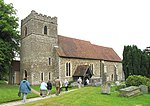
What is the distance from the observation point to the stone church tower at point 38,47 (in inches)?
1320

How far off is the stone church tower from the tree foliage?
15.0m

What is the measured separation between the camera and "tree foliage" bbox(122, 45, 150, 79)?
2338 centimetres

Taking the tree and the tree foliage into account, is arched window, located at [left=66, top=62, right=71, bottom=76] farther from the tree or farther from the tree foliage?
the tree foliage

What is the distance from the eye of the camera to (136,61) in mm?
23328

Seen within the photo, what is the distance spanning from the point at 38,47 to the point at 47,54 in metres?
2.14

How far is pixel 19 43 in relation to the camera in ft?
119

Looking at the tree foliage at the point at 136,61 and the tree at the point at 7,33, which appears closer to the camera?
the tree foliage at the point at 136,61

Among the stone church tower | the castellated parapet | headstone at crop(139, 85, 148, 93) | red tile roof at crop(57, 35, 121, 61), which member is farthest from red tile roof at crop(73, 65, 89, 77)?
headstone at crop(139, 85, 148, 93)

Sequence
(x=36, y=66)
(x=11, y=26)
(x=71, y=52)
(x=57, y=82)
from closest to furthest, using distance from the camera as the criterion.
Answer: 1. (x=57, y=82)
2. (x=11, y=26)
3. (x=36, y=66)
4. (x=71, y=52)

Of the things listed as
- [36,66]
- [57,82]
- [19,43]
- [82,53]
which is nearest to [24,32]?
[19,43]

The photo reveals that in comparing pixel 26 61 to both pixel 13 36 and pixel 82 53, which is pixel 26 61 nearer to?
pixel 13 36

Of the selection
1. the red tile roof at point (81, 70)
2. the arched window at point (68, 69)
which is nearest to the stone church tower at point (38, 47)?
the arched window at point (68, 69)

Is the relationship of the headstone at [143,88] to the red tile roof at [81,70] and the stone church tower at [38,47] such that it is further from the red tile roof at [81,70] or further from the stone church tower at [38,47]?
the stone church tower at [38,47]

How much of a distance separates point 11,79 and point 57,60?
929 cm
